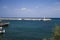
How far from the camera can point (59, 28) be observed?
6586 mm

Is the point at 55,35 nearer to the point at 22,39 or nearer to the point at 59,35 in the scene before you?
the point at 59,35

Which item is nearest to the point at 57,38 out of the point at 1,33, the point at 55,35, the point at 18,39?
the point at 55,35

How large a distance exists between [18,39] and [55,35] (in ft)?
23.7

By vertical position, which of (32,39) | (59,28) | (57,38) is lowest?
(32,39)

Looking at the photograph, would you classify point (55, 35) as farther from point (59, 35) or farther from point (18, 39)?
point (18, 39)

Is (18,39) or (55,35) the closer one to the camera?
(55,35)

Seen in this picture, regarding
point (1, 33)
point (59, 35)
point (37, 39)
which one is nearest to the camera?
point (59, 35)

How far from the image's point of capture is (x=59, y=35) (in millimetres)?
6438

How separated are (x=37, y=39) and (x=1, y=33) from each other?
5894 millimetres

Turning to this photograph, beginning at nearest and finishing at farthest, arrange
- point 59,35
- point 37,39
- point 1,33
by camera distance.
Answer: point 59,35 < point 37,39 < point 1,33

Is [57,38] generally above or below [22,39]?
above

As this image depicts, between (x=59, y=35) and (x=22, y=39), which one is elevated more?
(x=59, y=35)

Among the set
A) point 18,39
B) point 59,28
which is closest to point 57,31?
point 59,28

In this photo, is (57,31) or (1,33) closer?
(57,31)
